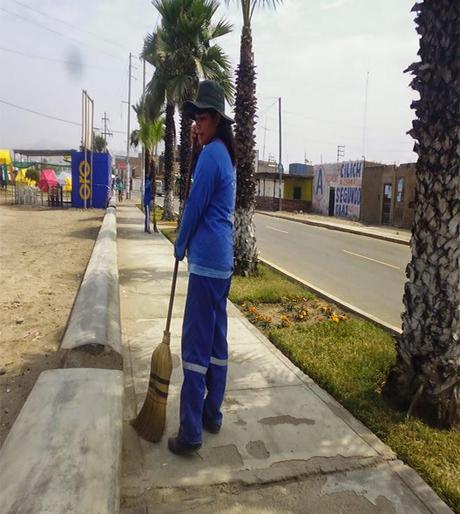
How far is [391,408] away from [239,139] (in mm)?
5923

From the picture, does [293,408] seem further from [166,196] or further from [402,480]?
[166,196]

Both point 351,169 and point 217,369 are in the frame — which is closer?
point 217,369

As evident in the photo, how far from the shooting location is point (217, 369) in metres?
3.07

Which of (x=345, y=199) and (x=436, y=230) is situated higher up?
(x=345, y=199)

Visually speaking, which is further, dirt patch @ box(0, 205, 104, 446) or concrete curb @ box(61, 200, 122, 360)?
dirt patch @ box(0, 205, 104, 446)

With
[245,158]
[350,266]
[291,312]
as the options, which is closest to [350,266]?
[350,266]

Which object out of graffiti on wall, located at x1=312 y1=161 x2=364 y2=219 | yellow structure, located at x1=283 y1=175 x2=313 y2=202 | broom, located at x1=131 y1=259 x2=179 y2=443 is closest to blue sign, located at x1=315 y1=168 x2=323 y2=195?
graffiti on wall, located at x1=312 y1=161 x2=364 y2=219

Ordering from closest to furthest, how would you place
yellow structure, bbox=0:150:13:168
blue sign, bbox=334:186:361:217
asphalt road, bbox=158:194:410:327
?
1. asphalt road, bbox=158:194:410:327
2. blue sign, bbox=334:186:361:217
3. yellow structure, bbox=0:150:13:168

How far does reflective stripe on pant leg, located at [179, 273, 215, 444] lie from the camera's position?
2.81 metres

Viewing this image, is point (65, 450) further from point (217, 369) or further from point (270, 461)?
point (270, 461)

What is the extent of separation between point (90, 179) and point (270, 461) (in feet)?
81.3

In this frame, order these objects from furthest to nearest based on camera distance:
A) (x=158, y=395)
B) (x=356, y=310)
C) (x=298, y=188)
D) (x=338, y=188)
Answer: (x=298, y=188), (x=338, y=188), (x=356, y=310), (x=158, y=395)

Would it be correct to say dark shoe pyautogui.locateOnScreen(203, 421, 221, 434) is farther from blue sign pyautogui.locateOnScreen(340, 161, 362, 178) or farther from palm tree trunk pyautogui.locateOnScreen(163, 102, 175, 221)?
blue sign pyautogui.locateOnScreen(340, 161, 362, 178)

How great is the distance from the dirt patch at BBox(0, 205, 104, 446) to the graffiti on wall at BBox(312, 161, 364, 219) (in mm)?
21745
